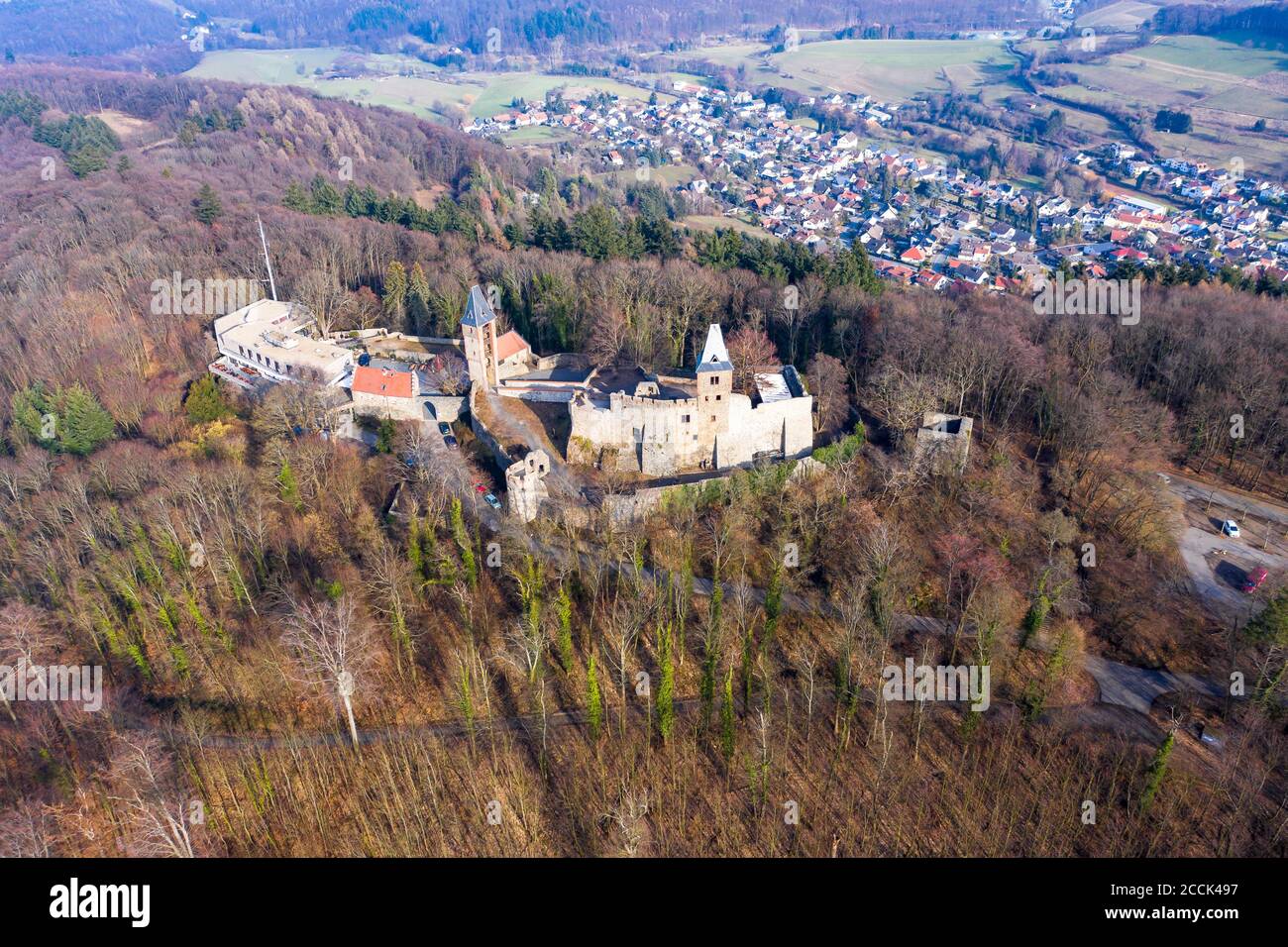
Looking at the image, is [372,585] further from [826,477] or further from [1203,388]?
[1203,388]

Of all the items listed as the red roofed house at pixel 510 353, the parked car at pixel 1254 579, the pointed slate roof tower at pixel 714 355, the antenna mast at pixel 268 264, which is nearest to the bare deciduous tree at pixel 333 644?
the red roofed house at pixel 510 353

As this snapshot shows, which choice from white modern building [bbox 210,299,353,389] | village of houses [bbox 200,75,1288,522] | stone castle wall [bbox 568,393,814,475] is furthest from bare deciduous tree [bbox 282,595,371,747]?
white modern building [bbox 210,299,353,389]

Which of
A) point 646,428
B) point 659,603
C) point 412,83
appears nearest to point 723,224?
point 646,428

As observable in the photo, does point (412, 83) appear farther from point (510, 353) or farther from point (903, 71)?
point (510, 353)

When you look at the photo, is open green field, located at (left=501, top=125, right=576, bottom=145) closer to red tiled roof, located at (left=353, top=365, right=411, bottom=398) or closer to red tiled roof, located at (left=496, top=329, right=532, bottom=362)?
red tiled roof, located at (left=496, top=329, right=532, bottom=362)

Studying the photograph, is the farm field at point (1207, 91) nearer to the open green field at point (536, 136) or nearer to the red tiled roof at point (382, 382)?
the open green field at point (536, 136)
